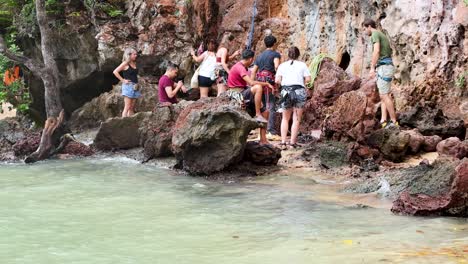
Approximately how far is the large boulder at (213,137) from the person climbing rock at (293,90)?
4.25 feet

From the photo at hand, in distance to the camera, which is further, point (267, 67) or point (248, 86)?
point (267, 67)

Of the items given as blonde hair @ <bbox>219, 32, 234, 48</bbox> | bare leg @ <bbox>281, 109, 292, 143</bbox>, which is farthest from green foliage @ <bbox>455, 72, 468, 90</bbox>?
blonde hair @ <bbox>219, 32, 234, 48</bbox>

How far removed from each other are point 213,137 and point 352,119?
2333mm

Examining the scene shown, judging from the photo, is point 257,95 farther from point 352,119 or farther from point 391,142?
point 391,142

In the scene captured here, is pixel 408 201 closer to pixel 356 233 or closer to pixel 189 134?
pixel 356 233

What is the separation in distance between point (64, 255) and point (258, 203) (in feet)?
9.90

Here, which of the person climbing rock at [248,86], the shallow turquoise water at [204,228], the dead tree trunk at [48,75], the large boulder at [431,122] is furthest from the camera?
the dead tree trunk at [48,75]

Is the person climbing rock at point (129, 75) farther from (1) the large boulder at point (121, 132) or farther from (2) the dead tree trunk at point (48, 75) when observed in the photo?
(2) the dead tree trunk at point (48, 75)

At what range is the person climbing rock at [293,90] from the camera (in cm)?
1138

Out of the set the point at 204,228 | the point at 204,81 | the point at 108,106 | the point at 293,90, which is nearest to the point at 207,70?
the point at 204,81

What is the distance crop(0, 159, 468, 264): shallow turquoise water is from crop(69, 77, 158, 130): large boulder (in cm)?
775

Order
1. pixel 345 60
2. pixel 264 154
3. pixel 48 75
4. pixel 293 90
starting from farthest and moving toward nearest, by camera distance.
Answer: pixel 345 60 < pixel 48 75 < pixel 293 90 < pixel 264 154

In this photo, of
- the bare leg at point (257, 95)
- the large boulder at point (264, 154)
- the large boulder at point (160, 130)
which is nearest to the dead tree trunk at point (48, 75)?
the large boulder at point (160, 130)

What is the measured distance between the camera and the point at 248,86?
12.1 m
